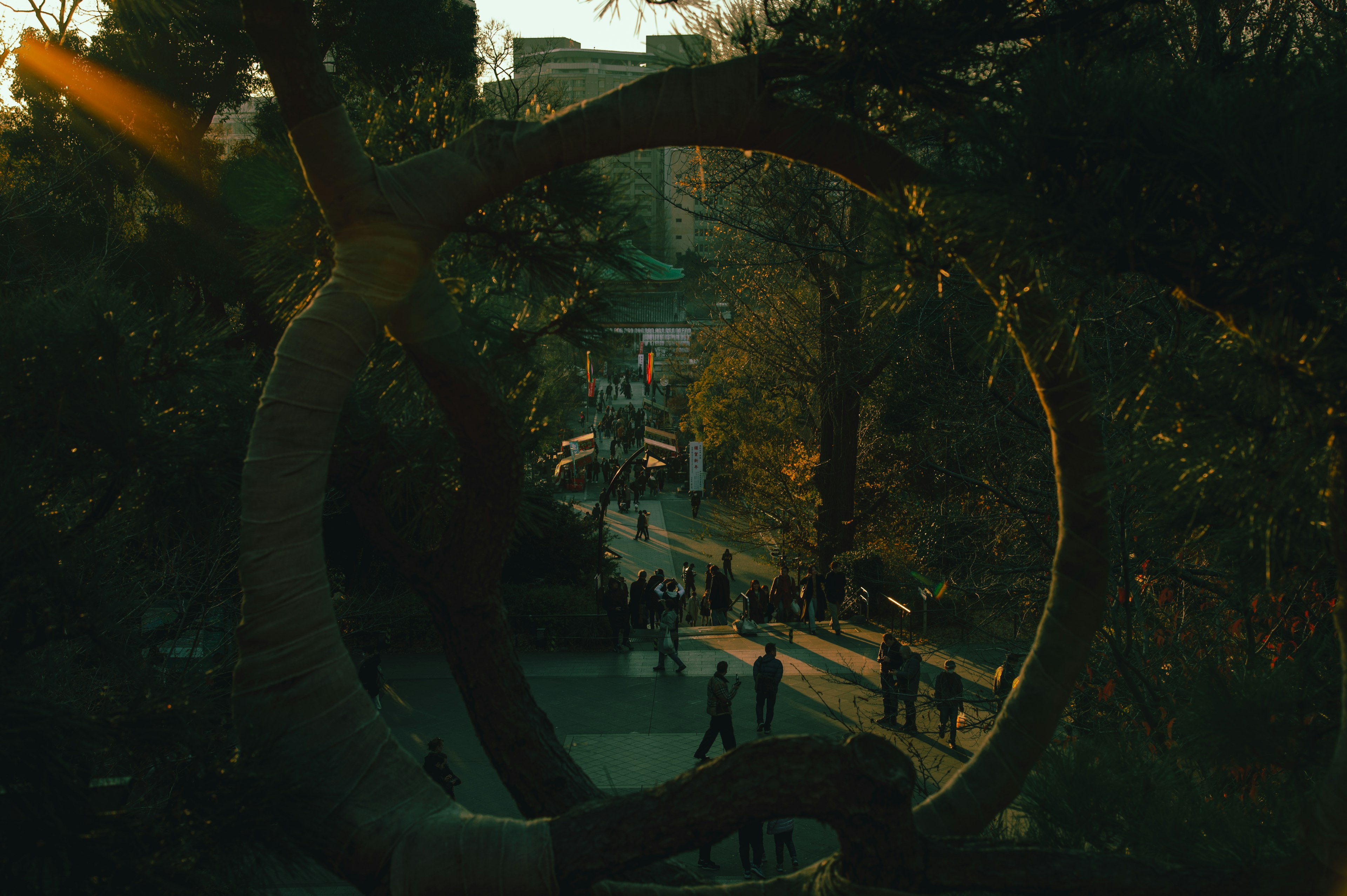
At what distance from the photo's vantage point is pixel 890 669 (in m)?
10.3

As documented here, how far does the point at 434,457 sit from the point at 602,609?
44.3 feet

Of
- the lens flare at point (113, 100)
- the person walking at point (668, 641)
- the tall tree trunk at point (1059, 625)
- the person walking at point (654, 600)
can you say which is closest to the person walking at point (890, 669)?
the person walking at point (668, 641)

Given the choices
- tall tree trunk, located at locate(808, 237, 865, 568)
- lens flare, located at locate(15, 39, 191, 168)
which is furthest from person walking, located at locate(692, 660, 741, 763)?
lens flare, located at locate(15, 39, 191, 168)

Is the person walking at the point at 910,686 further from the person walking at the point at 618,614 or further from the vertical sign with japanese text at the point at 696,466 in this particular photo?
the vertical sign with japanese text at the point at 696,466

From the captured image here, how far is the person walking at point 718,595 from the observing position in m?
17.8

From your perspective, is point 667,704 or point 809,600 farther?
point 809,600

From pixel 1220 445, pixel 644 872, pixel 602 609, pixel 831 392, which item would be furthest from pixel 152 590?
pixel 831 392

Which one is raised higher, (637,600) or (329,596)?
(329,596)

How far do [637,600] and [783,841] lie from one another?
924 cm

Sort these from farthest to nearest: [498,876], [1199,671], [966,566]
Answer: [966,566] < [1199,671] < [498,876]

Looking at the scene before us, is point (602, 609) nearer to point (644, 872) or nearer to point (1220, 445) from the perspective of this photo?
point (644, 872)

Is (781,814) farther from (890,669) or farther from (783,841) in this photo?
(890,669)

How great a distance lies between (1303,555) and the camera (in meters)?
2.30

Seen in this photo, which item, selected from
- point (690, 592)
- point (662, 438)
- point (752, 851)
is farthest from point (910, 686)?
point (662, 438)
